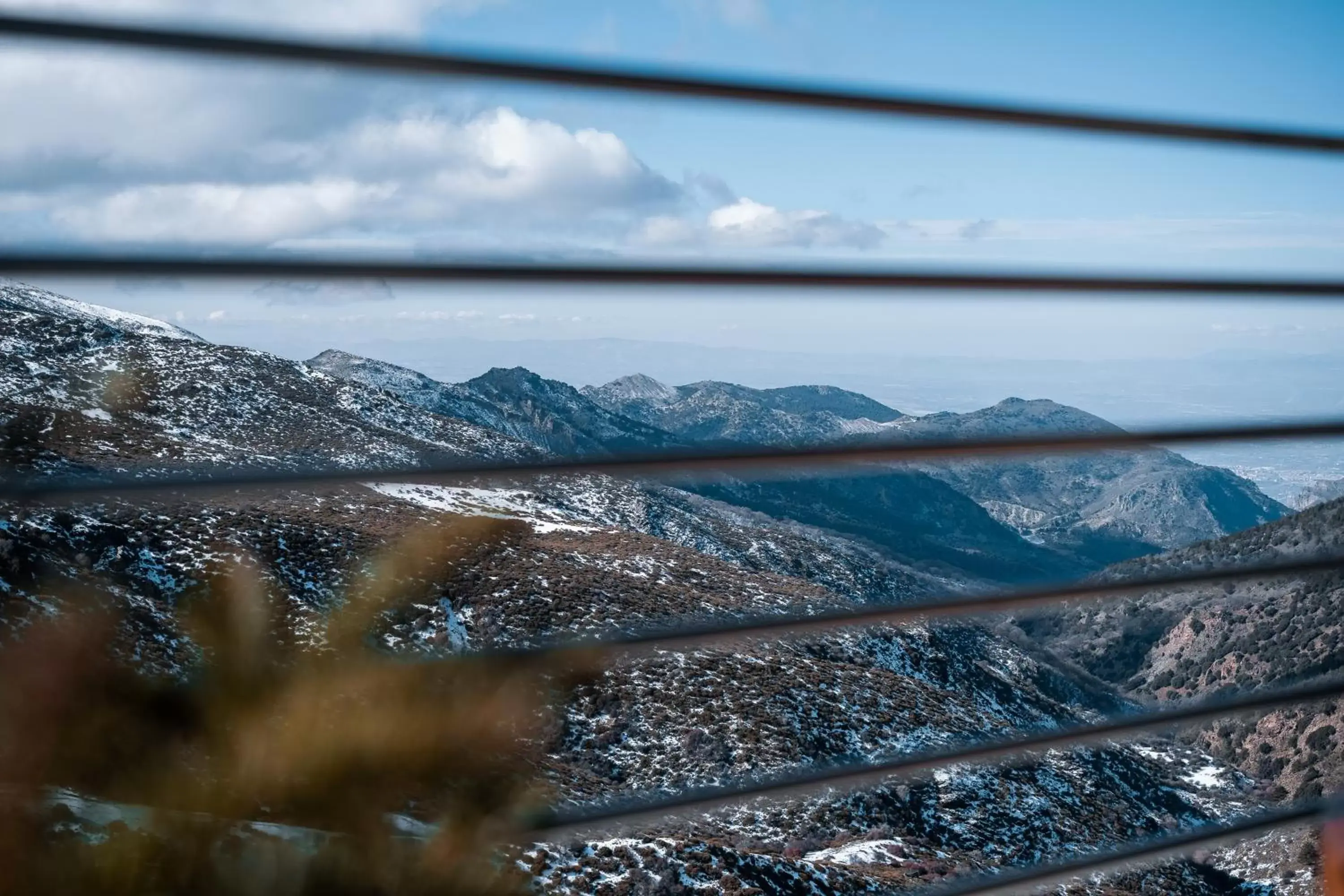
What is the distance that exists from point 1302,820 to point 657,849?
515 cm

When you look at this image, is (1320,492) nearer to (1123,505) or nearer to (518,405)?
(518,405)

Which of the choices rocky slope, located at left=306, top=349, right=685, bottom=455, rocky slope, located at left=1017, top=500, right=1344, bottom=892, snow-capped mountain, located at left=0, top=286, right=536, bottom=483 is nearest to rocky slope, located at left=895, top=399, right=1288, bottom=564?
rocky slope, located at left=306, top=349, right=685, bottom=455

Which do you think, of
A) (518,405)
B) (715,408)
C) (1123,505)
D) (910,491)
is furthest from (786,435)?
(1123,505)

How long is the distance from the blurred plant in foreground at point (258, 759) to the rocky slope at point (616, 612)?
0.04 meters

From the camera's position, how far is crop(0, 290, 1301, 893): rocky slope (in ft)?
4.32

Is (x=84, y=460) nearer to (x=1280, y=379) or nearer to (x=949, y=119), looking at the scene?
(x=949, y=119)

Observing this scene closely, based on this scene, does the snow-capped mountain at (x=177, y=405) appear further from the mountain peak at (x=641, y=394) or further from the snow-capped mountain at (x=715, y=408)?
the mountain peak at (x=641, y=394)

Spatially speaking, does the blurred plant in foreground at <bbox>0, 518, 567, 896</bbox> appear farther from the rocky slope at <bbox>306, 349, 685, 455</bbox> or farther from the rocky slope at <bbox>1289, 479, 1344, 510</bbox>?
the rocky slope at <bbox>306, 349, 685, 455</bbox>

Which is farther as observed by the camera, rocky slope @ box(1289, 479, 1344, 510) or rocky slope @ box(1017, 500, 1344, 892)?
rocky slope @ box(1017, 500, 1344, 892)

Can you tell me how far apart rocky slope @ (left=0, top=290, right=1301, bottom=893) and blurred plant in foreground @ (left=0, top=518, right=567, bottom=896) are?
0.15ft

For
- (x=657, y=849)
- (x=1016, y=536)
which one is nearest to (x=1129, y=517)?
(x=1016, y=536)

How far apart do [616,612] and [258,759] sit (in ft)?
42.8

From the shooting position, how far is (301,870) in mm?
905

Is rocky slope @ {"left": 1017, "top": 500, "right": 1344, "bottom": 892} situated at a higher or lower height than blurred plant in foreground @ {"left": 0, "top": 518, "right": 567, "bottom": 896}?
lower
